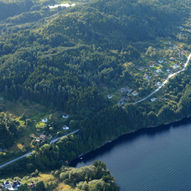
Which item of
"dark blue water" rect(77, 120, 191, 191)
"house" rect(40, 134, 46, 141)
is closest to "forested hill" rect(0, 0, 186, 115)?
"house" rect(40, 134, 46, 141)

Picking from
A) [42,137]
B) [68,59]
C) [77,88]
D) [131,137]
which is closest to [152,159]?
[131,137]

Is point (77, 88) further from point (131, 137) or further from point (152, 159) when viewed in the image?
point (152, 159)

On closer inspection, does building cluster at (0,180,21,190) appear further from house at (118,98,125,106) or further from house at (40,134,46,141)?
house at (118,98,125,106)

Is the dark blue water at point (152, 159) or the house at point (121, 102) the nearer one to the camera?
the dark blue water at point (152, 159)

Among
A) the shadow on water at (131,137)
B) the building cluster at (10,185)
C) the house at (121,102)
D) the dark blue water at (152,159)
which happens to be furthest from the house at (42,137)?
the house at (121,102)

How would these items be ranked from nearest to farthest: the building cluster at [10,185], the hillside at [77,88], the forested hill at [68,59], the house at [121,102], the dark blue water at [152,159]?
1. the building cluster at [10,185]
2. the dark blue water at [152,159]
3. the hillside at [77,88]
4. the forested hill at [68,59]
5. the house at [121,102]

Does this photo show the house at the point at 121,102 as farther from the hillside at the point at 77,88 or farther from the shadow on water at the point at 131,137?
the shadow on water at the point at 131,137

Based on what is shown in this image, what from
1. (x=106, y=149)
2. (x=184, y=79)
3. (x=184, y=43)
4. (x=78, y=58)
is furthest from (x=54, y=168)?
(x=184, y=43)
